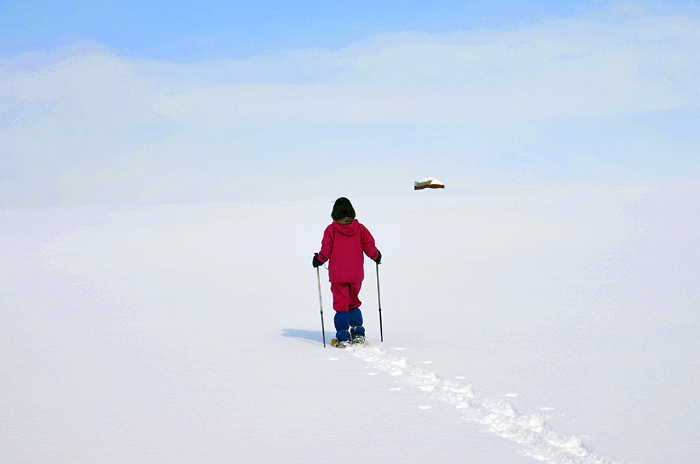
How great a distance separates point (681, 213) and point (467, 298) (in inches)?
649

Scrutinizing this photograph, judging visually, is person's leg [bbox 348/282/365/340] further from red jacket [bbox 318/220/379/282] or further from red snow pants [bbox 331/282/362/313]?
red jacket [bbox 318/220/379/282]

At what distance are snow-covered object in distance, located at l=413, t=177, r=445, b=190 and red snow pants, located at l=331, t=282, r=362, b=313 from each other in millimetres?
40893

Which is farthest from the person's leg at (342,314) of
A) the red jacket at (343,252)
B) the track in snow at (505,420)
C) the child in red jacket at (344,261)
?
the track in snow at (505,420)

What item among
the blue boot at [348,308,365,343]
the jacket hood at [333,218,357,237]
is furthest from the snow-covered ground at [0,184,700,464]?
the jacket hood at [333,218,357,237]

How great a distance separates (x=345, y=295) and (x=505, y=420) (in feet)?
9.01

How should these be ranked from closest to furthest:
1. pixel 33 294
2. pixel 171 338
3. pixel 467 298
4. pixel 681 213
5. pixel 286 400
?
pixel 286 400
pixel 171 338
pixel 467 298
pixel 33 294
pixel 681 213

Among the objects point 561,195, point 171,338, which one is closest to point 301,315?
point 171,338

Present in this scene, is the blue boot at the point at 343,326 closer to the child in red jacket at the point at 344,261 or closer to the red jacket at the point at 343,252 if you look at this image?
the child in red jacket at the point at 344,261

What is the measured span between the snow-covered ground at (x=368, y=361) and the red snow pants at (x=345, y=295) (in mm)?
452

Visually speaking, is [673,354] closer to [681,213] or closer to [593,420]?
[593,420]

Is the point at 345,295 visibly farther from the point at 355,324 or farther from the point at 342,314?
the point at 355,324

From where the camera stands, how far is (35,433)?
439 cm

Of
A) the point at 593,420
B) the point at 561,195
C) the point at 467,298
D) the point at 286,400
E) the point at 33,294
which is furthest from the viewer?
the point at 561,195

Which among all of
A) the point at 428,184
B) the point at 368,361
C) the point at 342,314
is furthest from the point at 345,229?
the point at 428,184
